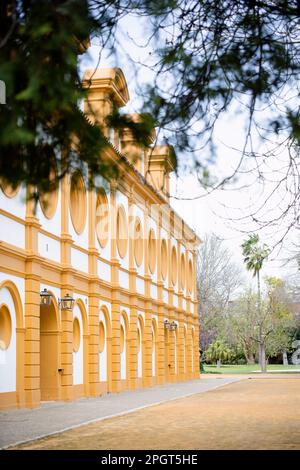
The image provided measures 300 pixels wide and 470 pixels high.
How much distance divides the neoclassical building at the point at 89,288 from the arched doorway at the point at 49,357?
3cm

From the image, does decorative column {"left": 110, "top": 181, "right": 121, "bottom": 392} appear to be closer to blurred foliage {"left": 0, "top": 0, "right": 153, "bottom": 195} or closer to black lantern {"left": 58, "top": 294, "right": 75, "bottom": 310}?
black lantern {"left": 58, "top": 294, "right": 75, "bottom": 310}

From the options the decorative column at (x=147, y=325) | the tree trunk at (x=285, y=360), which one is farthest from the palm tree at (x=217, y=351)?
the decorative column at (x=147, y=325)

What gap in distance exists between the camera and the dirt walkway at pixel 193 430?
1130 centimetres

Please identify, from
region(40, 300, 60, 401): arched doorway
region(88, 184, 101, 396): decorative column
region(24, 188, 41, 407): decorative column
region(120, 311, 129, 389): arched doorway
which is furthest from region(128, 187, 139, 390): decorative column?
region(24, 188, 41, 407): decorative column

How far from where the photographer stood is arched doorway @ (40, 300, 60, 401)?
72.3ft

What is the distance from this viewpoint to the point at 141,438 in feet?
40.3

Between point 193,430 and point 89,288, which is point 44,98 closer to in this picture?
point 193,430

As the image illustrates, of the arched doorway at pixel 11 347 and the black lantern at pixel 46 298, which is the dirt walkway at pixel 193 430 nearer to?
the arched doorway at pixel 11 347

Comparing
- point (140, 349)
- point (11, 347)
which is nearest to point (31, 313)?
point (11, 347)

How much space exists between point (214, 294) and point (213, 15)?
189 ft

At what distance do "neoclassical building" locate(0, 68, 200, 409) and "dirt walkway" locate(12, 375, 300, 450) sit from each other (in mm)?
3644

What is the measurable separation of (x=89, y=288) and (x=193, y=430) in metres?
Result: 12.5
